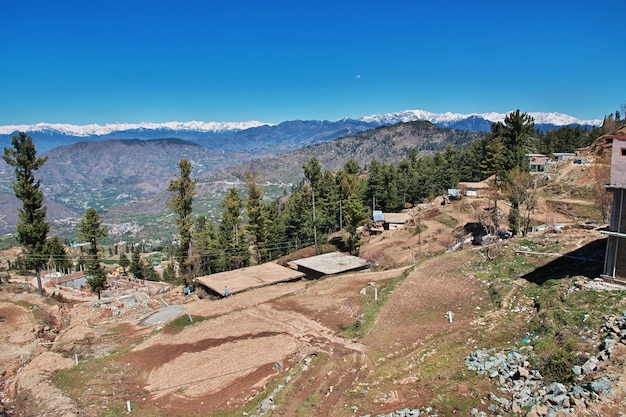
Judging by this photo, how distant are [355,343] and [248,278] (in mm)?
23270

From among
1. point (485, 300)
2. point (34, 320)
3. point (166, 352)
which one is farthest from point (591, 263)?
point (34, 320)

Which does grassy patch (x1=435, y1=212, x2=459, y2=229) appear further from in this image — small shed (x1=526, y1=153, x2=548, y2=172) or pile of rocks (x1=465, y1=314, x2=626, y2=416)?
pile of rocks (x1=465, y1=314, x2=626, y2=416)

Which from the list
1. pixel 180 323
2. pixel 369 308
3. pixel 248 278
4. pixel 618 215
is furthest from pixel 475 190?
pixel 180 323

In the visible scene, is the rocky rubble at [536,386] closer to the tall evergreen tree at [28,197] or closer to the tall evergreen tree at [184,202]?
the tall evergreen tree at [184,202]

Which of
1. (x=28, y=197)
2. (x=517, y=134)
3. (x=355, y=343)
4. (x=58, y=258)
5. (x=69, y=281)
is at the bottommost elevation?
(x=69, y=281)

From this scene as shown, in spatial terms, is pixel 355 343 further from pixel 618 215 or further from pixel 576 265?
pixel 618 215

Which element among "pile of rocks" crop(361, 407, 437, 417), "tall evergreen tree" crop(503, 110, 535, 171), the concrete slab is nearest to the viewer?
"pile of rocks" crop(361, 407, 437, 417)

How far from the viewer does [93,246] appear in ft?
169

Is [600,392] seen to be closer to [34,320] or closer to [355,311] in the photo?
[355,311]

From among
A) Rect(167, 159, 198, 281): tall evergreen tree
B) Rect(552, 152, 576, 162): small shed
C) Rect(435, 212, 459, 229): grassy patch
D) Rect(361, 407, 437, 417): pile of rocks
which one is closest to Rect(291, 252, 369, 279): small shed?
Rect(167, 159, 198, 281): tall evergreen tree

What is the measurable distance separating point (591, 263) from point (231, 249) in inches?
1708

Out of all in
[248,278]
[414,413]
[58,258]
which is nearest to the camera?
[414,413]

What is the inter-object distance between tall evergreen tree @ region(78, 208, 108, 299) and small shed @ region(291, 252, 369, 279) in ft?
81.2

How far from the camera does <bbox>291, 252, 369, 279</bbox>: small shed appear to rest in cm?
4278
